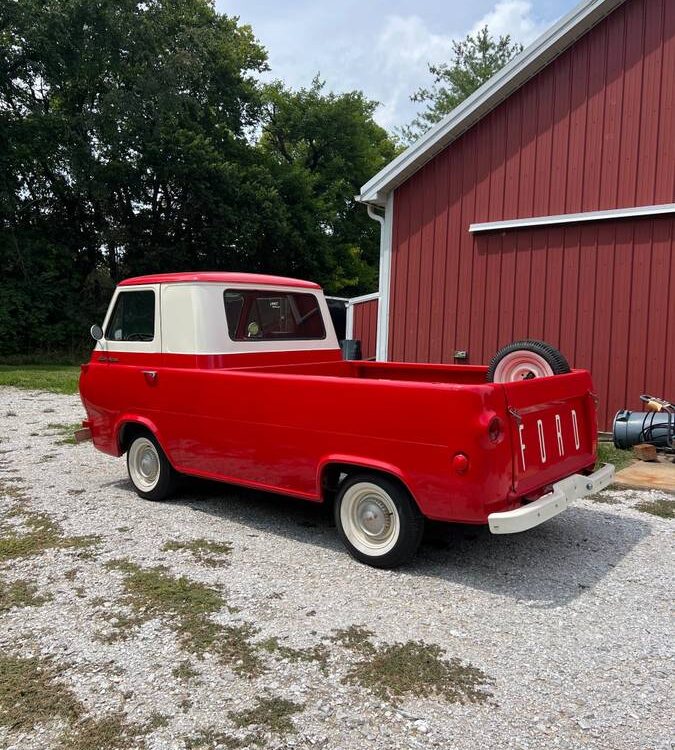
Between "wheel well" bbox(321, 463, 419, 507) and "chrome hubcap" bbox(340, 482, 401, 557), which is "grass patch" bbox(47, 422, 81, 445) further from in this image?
"chrome hubcap" bbox(340, 482, 401, 557)

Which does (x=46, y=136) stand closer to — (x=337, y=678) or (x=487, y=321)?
(x=487, y=321)

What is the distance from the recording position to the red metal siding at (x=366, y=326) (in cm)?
1300

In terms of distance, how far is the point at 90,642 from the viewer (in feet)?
10.7

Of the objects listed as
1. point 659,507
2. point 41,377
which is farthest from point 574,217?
point 41,377

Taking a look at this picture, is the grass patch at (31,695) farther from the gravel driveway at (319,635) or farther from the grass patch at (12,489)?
the grass patch at (12,489)

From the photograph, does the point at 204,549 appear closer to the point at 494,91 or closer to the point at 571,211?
the point at 571,211

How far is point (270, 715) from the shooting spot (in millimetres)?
2662

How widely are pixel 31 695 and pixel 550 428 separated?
128 inches

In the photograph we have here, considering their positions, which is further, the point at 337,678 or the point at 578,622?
the point at 578,622

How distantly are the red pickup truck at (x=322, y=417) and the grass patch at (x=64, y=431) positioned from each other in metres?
2.60

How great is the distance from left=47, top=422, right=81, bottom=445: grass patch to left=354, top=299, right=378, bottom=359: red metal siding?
5.77 metres

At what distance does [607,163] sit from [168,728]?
27.5 ft

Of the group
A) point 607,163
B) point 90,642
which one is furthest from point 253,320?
point 607,163

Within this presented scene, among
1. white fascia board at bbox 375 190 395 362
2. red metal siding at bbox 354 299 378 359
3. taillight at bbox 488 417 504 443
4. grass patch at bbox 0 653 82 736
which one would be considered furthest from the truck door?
red metal siding at bbox 354 299 378 359
